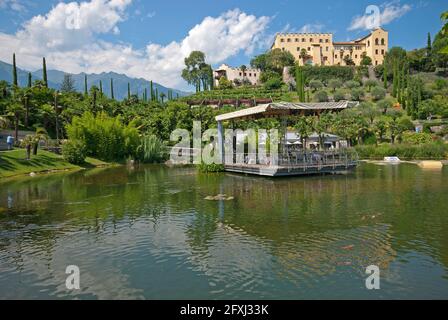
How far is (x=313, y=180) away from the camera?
26797 mm

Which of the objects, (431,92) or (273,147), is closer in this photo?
(273,147)

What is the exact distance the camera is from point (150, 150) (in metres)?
47.2

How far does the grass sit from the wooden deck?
1799cm

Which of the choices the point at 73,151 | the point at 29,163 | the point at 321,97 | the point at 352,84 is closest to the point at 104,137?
the point at 73,151

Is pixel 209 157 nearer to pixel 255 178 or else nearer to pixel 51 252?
pixel 255 178

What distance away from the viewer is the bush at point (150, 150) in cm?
4719


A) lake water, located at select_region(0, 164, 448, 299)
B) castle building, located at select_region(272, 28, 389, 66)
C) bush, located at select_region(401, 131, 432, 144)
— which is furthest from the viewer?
castle building, located at select_region(272, 28, 389, 66)

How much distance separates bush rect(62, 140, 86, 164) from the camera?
133 feet

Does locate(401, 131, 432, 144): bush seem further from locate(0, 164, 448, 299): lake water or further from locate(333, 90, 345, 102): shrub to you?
locate(0, 164, 448, 299): lake water

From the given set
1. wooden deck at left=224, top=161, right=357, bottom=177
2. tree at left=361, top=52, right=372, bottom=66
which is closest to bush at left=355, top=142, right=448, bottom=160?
wooden deck at left=224, top=161, right=357, bottom=177

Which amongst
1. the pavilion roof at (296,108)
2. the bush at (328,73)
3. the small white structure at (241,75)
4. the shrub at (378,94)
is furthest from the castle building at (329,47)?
the pavilion roof at (296,108)

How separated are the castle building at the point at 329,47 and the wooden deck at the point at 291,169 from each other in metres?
101

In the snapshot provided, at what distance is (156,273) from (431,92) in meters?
89.4
